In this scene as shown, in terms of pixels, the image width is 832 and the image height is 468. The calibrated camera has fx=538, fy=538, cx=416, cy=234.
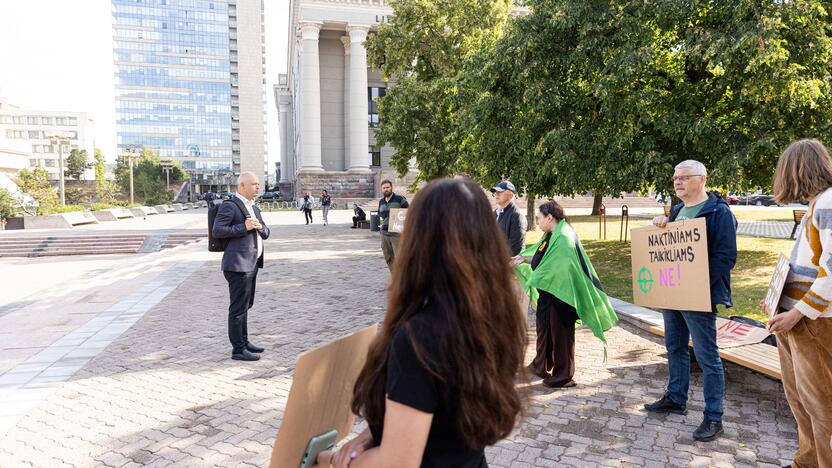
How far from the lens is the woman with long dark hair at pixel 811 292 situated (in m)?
2.86

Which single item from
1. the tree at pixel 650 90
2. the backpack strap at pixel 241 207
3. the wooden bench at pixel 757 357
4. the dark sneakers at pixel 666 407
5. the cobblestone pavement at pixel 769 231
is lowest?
the dark sneakers at pixel 666 407

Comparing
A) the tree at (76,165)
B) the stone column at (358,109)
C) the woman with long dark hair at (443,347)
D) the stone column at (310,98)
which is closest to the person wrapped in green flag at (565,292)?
the woman with long dark hair at (443,347)

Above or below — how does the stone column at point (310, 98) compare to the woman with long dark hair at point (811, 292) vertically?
above

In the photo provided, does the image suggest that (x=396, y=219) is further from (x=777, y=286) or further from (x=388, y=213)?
(x=777, y=286)

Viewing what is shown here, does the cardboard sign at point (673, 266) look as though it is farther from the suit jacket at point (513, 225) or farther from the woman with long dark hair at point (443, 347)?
the woman with long dark hair at point (443, 347)

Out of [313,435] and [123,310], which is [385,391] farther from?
[123,310]

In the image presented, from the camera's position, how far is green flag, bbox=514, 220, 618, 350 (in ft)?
17.3

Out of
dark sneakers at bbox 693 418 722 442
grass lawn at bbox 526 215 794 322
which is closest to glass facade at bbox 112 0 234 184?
grass lawn at bbox 526 215 794 322

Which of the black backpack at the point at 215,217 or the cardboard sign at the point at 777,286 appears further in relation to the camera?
the black backpack at the point at 215,217

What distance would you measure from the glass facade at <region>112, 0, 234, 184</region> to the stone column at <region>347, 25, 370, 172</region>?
77.6 meters

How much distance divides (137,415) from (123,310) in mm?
5295

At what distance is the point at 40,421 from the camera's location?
4.78 metres

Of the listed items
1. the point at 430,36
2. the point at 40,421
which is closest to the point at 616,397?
the point at 40,421

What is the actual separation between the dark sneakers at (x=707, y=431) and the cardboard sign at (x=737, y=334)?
48.9 inches
